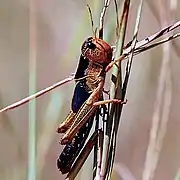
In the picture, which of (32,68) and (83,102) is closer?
(83,102)

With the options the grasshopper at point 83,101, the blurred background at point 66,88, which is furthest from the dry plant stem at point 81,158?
the blurred background at point 66,88

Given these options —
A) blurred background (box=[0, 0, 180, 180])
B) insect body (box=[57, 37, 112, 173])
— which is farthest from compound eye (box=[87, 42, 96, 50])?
blurred background (box=[0, 0, 180, 180])

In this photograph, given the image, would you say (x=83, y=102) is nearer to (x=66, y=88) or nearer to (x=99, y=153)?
(x=99, y=153)

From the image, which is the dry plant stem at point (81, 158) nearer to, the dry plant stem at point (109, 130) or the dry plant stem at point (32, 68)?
the dry plant stem at point (109, 130)

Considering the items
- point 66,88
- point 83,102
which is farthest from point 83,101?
point 66,88

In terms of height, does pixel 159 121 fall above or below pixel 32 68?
below

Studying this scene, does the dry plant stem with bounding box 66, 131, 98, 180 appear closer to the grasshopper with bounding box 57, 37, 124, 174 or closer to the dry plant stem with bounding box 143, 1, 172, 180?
the grasshopper with bounding box 57, 37, 124, 174
